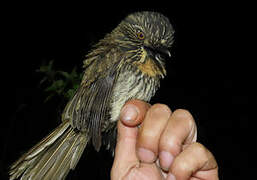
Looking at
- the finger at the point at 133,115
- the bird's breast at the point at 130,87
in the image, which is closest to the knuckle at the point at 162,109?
the finger at the point at 133,115

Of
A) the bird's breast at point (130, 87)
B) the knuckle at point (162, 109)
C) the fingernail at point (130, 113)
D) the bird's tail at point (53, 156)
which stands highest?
the bird's breast at point (130, 87)

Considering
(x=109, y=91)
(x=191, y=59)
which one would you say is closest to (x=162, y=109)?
(x=109, y=91)

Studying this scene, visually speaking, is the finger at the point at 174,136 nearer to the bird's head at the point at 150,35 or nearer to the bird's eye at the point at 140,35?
the bird's head at the point at 150,35

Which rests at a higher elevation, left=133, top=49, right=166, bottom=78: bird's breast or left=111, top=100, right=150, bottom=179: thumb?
left=133, top=49, right=166, bottom=78: bird's breast

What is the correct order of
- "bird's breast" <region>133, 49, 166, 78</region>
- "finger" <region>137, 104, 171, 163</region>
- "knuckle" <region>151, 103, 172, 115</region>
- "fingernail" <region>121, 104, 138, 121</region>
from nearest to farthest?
"finger" <region>137, 104, 171, 163</region> < "knuckle" <region>151, 103, 172, 115</region> < "fingernail" <region>121, 104, 138, 121</region> < "bird's breast" <region>133, 49, 166, 78</region>

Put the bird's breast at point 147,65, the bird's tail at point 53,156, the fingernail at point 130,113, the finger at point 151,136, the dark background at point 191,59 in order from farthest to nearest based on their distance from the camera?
the dark background at point 191,59
the bird's breast at point 147,65
the bird's tail at point 53,156
the fingernail at point 130,113
the finger at point 151,136

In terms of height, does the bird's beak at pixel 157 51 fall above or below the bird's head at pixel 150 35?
below

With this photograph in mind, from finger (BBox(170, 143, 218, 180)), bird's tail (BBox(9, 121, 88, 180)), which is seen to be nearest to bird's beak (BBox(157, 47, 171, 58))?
finger (BBox(170, 143, 218, 180))

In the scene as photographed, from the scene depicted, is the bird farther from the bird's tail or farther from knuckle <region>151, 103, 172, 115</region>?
knuckle <region>151, 103, 172, 115</region>
